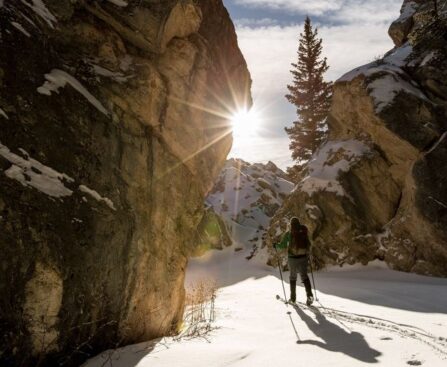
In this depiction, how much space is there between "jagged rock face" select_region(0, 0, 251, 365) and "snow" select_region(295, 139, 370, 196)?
8.80 metres

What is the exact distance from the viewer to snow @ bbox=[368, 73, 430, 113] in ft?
57.2

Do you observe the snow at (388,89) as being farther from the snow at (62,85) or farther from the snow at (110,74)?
the snow at (62,85)

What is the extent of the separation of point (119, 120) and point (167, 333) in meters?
4.97

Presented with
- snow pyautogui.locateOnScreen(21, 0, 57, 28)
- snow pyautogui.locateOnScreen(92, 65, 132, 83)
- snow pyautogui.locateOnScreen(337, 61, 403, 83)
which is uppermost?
snow pyautogui.locateOnScreen(337, 61, 403, 83)

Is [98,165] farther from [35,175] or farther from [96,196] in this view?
[35,175]

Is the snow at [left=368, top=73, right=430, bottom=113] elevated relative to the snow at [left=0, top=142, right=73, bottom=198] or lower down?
elevated

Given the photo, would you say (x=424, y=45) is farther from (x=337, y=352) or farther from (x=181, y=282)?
(x=337, y=352)

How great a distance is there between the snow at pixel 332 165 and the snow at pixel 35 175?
50.2ft

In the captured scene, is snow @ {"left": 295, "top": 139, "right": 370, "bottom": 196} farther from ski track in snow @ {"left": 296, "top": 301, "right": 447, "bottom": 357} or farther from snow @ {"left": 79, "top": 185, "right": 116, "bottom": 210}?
snow @ {"left": 79, "top": 185, "right": 116, "bottom": 210}

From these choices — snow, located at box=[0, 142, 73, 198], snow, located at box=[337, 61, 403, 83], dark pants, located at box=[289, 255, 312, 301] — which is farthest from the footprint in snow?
snow, located at box=[337, 61, 403, 83]

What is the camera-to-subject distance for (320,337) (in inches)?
201

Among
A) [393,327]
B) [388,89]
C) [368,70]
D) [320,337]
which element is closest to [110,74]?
[320,337]

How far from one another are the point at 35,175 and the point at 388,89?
687 inches

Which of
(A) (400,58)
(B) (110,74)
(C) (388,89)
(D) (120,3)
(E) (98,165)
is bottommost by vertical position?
(E) (98,165)
